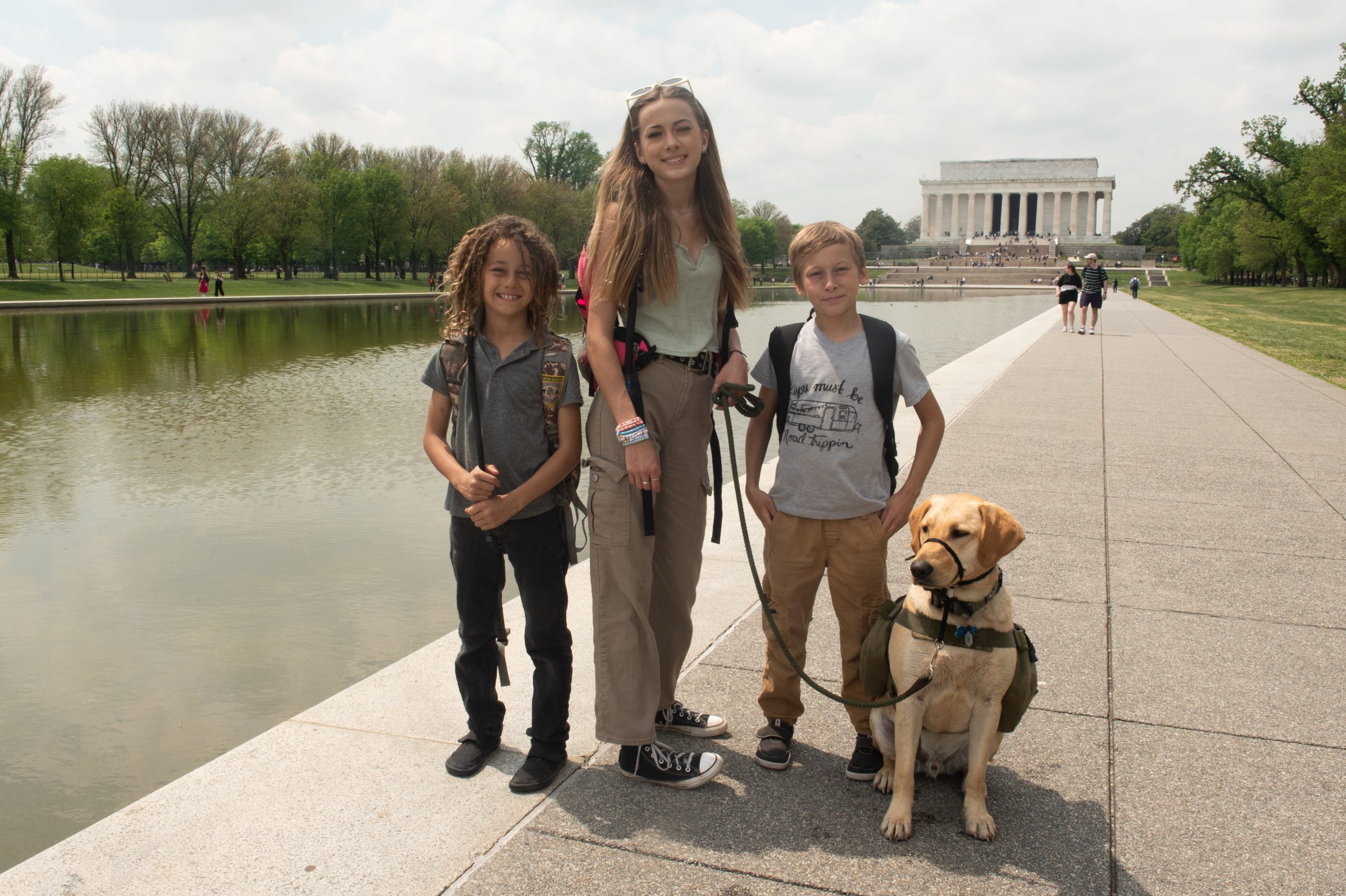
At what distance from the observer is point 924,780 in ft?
10.0

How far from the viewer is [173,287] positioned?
50.0 metres

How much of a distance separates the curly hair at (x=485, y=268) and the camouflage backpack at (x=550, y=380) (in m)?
0.06

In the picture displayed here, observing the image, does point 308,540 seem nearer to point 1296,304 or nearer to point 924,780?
point 924,780

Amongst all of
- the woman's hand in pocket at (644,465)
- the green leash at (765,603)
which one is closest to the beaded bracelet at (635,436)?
the woman's hand in pocket at (644,465)

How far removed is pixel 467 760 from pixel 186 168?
68244mm

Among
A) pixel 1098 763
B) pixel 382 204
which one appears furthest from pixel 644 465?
pixel 382 204

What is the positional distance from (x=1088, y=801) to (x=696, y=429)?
160cm

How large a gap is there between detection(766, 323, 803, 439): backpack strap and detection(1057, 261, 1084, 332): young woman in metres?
21.9

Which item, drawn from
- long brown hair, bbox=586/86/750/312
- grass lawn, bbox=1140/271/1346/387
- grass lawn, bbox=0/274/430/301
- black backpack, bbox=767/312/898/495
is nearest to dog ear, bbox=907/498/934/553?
black backpack, bbox=767/312/898/495

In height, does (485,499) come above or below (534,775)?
above

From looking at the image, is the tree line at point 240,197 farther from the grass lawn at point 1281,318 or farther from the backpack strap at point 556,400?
the backpack strap at point 556,400

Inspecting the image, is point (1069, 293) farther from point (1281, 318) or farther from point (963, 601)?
point (963, 601)

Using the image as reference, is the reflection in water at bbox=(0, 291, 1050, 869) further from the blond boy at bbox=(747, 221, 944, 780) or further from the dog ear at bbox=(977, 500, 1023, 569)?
the dog ear at bbox=(977, 500, 1023, 569)

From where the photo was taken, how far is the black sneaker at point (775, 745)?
3082 millimetres
